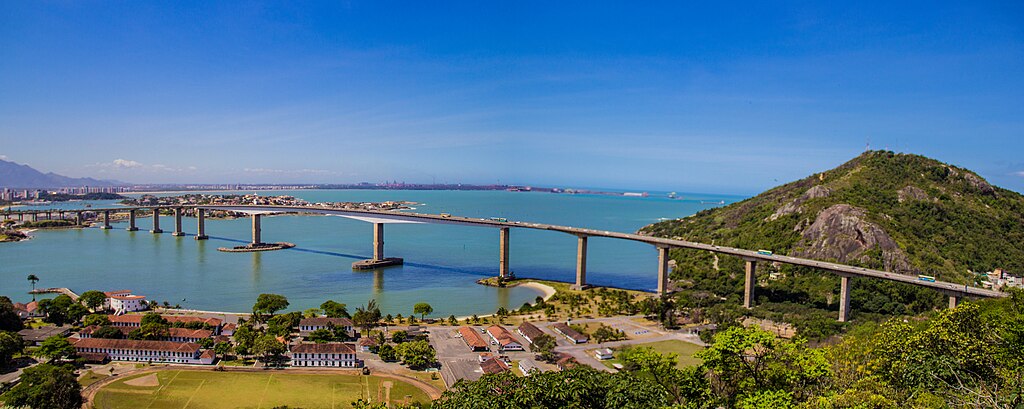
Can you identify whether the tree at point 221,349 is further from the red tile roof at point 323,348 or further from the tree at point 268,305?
the tree at point 268,305

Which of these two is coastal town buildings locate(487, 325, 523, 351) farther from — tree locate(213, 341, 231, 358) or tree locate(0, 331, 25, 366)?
tree locate(0, 331, 25, 366)

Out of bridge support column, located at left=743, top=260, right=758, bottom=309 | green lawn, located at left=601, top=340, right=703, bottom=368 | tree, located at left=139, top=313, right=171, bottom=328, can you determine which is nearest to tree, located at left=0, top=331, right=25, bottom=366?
tree, located at left=139, top=313, right=171, bottom=328

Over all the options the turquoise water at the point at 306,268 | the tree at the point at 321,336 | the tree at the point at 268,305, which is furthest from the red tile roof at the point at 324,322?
the turquoise water at the point at 306,268

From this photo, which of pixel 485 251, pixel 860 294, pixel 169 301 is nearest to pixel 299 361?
pixel 169 301

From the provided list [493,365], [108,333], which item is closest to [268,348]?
[108,333]

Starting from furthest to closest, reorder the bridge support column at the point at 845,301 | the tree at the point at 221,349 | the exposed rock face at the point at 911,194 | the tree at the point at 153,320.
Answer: the exposed rock face at the point at 911,194 < the bridge support column at the point at 845,301 < the tree at the point at 153,320 < the tree at the point at 221,349

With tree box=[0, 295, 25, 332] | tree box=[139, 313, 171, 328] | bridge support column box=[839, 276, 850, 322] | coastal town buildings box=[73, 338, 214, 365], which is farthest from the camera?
bridge support column box=[839, 276, 850, 322]

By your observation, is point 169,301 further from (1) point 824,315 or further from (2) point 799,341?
(1) point 824,315
